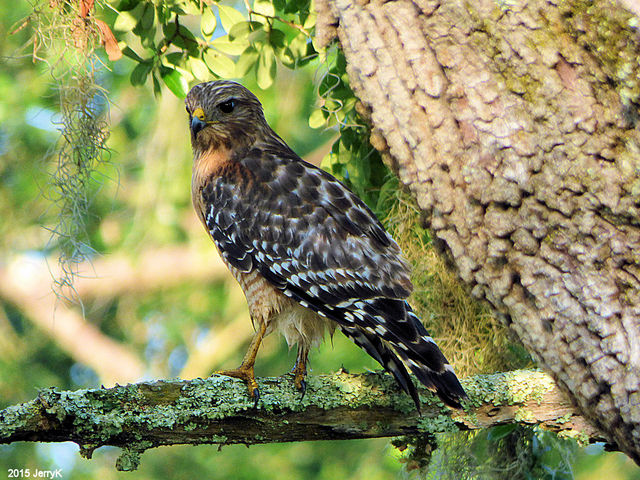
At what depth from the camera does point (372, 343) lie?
8.11ft

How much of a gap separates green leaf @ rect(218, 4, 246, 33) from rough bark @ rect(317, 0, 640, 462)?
3.04 feet

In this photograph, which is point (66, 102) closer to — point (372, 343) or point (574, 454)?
point (372, 343)

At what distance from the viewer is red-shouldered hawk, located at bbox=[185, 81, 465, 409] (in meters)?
2.38

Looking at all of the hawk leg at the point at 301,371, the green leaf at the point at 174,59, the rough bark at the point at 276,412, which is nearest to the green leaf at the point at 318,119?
the green leaf at the point at 174,59

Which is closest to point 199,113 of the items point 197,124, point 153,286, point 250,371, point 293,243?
point 197,124

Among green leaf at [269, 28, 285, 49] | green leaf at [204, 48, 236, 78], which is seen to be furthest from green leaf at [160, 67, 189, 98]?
green leaf at [269, 28, 285, 49]

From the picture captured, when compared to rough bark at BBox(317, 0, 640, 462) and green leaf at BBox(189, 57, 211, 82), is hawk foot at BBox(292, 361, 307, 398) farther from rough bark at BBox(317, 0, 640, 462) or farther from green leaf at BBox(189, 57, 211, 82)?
green leaf at BBox(189, 57, 211, 82)

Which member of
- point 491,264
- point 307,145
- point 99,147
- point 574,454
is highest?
point 307,145

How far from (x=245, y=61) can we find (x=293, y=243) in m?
0.67

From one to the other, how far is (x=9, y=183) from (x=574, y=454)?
16.6 feet

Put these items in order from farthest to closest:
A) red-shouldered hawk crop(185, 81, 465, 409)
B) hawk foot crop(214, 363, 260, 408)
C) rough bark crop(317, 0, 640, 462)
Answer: red-shouldered hawk crop(185, 81, 465, 409)
hawk foot crop(214, 363, 260, 408)
rough bark crop(317, 0, 640, 462)

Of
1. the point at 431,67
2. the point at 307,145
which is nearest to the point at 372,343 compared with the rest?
the point at 431,67

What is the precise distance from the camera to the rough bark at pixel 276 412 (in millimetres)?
1843

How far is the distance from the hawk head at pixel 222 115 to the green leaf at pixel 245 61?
0.27m
